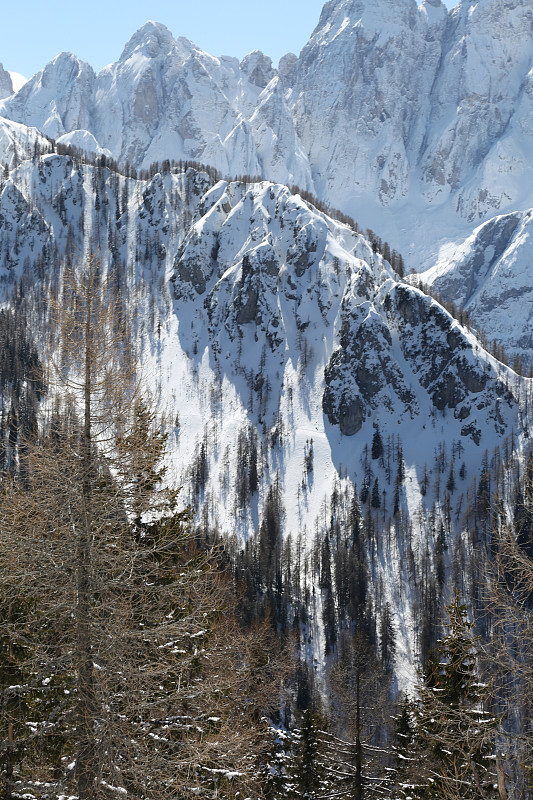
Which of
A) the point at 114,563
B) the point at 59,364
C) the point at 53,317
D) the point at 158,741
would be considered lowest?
the point at 158,741

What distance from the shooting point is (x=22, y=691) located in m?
14.1

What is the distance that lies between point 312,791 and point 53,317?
3212 cm

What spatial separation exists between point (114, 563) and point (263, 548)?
177m

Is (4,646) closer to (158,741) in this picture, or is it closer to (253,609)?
(158,741)

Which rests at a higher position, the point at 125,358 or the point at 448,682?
the point at 125,358

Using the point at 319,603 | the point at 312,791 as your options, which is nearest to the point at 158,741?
the point at 312,791

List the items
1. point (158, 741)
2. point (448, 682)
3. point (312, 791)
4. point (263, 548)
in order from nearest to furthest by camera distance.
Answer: point (158, 741) → point (448, 682) → point (312, 791) → point (263, 548)

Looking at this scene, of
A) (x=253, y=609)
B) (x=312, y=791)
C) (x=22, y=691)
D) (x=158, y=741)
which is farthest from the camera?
(x=253, y=609)

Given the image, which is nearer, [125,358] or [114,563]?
[114,563]

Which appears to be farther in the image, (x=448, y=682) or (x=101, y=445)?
(x=448, y=682)

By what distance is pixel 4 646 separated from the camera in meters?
17.2

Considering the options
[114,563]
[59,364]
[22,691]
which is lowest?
[22,691]

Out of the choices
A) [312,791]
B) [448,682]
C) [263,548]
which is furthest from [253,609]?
[448,682]

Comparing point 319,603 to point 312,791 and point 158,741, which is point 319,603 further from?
point 158,741
